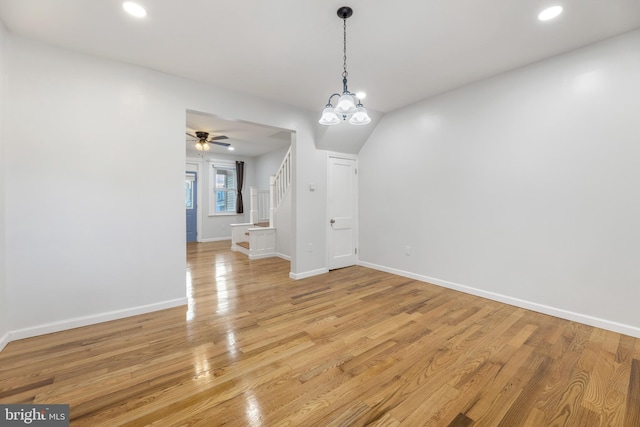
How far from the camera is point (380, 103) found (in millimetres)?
4324

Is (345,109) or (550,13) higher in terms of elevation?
(550,13)

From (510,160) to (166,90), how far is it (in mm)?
4347

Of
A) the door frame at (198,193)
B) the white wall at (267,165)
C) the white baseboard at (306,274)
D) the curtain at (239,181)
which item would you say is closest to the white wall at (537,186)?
the white baseboard at (306,274)

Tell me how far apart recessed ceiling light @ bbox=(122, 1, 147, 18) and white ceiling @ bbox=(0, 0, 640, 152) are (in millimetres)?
54

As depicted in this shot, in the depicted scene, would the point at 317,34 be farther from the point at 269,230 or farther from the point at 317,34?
the point at 269,230

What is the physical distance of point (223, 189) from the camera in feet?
29.4

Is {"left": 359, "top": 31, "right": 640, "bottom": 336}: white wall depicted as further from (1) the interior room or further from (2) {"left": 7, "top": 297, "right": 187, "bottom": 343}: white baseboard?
(2) {"left": 7, "top": 297, "right": 187, "bottom": 343}: white baseboard

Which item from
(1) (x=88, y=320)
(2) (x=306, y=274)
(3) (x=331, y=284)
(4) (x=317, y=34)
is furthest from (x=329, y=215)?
(1) (x=88, y=320)

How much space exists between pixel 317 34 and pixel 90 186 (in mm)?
2845

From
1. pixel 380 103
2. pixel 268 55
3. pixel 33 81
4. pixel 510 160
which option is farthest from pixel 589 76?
pixel 33 81

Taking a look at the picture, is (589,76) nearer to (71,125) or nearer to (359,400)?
(359,400)

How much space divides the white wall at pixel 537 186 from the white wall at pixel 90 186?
341cm

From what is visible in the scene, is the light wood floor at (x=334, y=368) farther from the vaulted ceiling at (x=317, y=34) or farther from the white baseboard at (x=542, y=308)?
the vaulted ceiling at (x=317, y=34)

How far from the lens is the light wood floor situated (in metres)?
1.63
